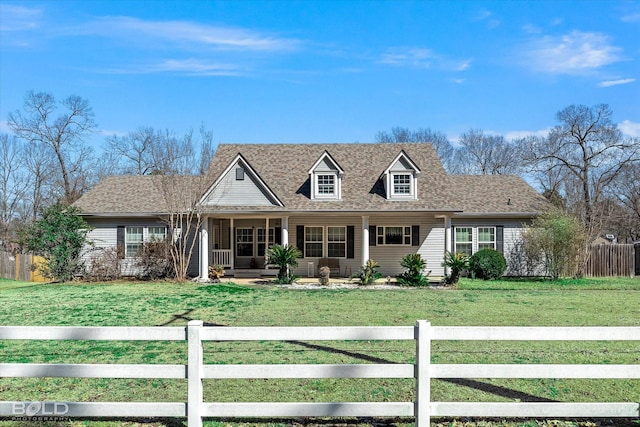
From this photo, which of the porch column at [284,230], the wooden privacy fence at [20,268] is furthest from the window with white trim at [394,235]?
the wooden privacy fence at [20,268]

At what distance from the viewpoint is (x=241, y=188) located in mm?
22500

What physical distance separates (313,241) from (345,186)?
3.19 metres

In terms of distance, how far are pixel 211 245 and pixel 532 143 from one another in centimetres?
2886

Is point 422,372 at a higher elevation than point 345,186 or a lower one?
lower

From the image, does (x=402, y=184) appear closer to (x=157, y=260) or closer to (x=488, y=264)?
(x=488, y=264)

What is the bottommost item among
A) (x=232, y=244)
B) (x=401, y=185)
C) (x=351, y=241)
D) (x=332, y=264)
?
(x=332, y=264)

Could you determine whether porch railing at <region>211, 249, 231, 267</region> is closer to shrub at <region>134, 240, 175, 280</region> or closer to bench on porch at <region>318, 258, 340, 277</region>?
shrub at <region>134, 240, 175, 280</region>

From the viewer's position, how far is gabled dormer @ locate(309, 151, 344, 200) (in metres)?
22.6

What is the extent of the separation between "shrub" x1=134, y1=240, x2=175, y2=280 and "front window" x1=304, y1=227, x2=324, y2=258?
651cm

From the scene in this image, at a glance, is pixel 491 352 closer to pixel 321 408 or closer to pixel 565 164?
pixel 321 408

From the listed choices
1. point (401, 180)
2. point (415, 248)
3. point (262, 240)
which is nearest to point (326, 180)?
point (401, 180)

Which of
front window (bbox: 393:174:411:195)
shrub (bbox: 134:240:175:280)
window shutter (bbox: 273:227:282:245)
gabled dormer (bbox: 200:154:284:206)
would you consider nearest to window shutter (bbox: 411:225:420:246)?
front window (bbox: 393:174:411:195)

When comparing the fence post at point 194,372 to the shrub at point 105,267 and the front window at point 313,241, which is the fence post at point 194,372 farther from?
the shrub at point 105,267

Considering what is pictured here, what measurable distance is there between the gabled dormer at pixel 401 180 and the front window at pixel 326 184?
2.57 meters
